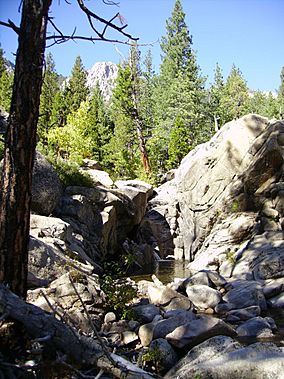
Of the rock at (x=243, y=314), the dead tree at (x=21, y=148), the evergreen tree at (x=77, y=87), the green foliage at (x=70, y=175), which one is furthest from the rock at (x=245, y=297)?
the evergreen tree at (x=77, y=87)

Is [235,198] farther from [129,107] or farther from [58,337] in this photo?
[129,107]

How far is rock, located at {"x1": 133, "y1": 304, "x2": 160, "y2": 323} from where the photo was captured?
8070 mm

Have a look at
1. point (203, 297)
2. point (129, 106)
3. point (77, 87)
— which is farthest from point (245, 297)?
point (77, 87)

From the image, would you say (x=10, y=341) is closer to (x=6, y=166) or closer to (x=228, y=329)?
(x=6, y=166)

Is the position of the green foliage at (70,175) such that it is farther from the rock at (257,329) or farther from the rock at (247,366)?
the rock at (247,366)

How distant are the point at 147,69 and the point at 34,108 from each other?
51.1m

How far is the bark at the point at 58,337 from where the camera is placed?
3.02 m

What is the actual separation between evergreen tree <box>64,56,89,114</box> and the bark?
164 ft

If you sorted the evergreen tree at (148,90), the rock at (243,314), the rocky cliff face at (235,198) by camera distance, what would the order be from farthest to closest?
the evergreen tree at (148,90), the rocky cliff face at (235,198), the rock at (243,314)

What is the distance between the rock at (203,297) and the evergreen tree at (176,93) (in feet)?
87.8

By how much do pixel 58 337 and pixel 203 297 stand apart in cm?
773

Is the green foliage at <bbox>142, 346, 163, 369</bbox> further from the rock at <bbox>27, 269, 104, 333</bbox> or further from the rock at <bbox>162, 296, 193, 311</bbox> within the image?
the rock at <bbox>162, 296, 193, 311</bbox>

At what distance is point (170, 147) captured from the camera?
3656 centimetres

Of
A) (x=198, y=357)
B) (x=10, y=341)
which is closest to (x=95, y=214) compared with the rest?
(x=198, y=357)
